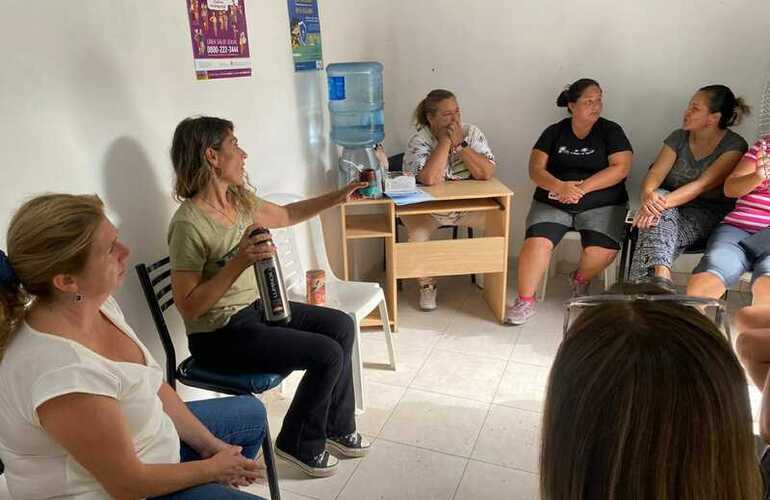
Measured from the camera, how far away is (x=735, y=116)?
8.68 feet

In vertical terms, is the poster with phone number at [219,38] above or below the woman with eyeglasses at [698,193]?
above

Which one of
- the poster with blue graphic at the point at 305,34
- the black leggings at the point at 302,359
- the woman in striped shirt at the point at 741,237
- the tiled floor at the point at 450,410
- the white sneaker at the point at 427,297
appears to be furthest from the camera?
the white sneaker at the point at 427,297

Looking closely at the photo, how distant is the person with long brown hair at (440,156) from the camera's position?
2.79 meters

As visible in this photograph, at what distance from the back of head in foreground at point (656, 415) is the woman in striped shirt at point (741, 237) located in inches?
75.6

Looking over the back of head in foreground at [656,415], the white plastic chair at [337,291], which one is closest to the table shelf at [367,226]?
the white plastic chair at [337,291]

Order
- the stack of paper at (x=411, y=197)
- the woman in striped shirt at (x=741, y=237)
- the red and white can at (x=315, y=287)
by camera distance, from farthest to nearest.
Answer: the stack of paper at (x=411, y=197) < the woman in striped shirt at (x=741, y=237) < the red and white can at (x=315, y=287)

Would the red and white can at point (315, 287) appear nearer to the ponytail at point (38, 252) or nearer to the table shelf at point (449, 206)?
the table shelf at point (449, 206)

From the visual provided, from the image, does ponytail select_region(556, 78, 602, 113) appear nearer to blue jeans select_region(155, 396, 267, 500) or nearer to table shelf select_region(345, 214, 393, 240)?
table shelf select_region(345, 214, 393, 240)

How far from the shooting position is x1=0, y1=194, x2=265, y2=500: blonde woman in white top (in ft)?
3.01

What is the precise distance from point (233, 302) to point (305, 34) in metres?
1.40

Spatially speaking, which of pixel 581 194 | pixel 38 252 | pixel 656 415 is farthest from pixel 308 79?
pixel 656 415

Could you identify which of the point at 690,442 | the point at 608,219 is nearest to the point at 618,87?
the point at 608,219

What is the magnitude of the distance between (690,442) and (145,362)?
1060 mm

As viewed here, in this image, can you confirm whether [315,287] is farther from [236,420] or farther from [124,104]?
[124,104]
